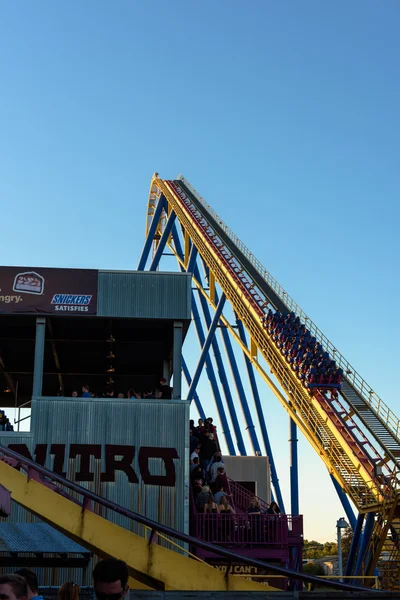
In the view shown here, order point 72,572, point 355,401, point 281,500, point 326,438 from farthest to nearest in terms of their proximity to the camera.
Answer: point 281,500 → point 355,401 → point 326,438 → point 72,572

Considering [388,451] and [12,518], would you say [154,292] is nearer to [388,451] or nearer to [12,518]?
[12,518]

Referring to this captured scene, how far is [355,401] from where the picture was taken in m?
24.4

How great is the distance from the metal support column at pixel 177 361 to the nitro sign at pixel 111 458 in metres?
1.23

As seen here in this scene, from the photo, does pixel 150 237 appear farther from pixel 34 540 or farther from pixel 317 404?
pixel 34 540

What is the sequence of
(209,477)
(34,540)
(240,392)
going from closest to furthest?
(34,540)
(209,477)
(240,392)

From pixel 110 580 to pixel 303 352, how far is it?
22456mm

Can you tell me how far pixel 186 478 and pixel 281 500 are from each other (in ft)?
43.0

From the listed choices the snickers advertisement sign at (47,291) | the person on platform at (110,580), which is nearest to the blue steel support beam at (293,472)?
the snickers advertisement sign at (47,291)

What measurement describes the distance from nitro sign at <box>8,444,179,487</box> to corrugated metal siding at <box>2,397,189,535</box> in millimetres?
57

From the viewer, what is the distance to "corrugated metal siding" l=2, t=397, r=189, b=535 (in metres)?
15.8

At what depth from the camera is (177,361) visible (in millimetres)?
17047

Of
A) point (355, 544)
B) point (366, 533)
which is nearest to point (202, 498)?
point (366, 533)

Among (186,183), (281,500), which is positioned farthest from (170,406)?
(186,183)

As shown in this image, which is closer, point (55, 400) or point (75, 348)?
point (55, 400)
